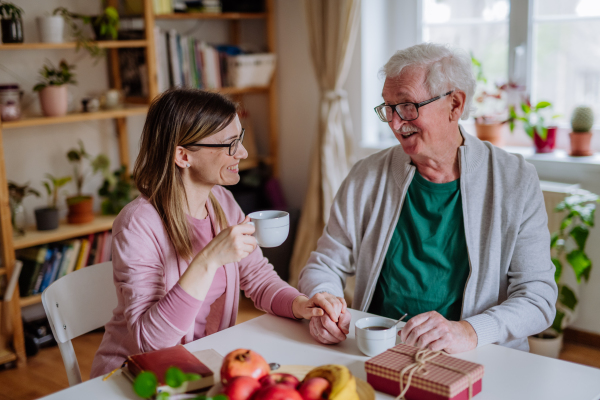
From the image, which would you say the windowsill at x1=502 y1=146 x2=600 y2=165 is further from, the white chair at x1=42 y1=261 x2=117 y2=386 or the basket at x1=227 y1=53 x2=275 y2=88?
the white chair at x1=42 y1=261 x2=117 y2=386

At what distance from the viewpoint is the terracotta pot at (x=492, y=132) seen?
9.82ft

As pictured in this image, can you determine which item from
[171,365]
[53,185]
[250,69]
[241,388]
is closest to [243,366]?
[241,388]

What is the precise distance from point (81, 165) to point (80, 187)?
22 cm

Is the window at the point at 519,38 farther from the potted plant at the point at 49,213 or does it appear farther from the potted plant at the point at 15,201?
the potted plant at the point at 15,201

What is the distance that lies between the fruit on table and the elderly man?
62cm

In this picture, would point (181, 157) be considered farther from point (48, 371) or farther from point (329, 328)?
point (48, 371)

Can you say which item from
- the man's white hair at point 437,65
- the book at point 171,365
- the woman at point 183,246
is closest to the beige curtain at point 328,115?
the man's white hair at point 437,65

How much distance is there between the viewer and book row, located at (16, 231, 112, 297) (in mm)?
2910

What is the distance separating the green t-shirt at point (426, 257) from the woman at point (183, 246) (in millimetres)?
318

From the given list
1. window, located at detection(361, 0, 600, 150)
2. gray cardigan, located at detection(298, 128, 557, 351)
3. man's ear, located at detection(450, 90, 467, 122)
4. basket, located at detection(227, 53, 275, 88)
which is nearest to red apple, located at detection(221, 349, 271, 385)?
gray cardigan, located at detection(298, 128, 557, 351)

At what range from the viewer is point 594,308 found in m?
2.82

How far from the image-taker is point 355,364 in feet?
4.12

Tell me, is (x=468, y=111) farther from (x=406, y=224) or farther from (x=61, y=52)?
(x=61, y=52)

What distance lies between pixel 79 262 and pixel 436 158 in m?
2.06
